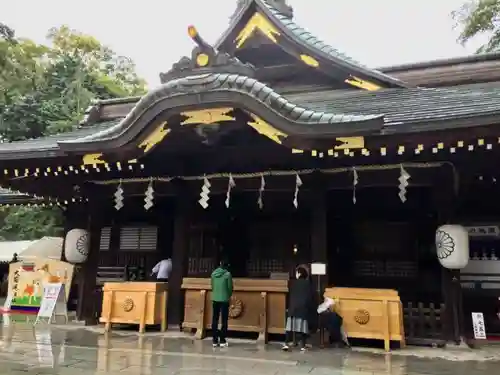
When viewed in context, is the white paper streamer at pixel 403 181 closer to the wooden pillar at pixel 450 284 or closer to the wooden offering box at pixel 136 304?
the wooden pillar at pixel 450 284

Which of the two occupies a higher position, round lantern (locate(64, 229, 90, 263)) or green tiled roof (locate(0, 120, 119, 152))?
green tiled roof (locate(0, 120, 119, 152))

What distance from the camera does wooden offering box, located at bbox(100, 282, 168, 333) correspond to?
9.05m

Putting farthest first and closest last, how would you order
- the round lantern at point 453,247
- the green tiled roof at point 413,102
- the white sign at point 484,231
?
1. the white sign at point 484,231
2. the round lantern at point 453,247
3. the green tiled roof at point 413,102

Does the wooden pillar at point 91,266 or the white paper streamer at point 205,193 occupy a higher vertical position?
the white paper streamer at point 205,193

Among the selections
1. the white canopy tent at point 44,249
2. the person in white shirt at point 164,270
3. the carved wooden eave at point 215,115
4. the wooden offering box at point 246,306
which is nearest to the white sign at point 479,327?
the wooden offering box at point 246,306

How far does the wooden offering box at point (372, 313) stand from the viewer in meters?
7.58

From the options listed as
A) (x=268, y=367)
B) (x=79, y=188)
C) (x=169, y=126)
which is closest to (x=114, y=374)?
(x=268, y=367)

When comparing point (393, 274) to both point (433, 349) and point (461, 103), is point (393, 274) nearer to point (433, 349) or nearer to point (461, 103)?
point (433, 349)

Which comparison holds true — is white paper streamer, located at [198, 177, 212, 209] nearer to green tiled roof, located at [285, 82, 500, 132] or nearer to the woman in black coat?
the woman in black coat

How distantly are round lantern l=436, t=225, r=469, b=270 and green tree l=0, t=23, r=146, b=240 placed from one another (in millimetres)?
17437

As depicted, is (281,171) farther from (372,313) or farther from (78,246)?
(78,246)

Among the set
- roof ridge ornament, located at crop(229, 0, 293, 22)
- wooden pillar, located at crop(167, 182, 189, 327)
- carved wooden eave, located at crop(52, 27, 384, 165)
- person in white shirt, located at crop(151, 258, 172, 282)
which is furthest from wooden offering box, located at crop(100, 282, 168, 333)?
roof ridge ornament, located at crop(229, 0, 293, 22)

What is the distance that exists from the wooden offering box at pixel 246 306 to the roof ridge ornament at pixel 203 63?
3962 millimetres

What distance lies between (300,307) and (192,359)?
192cm
